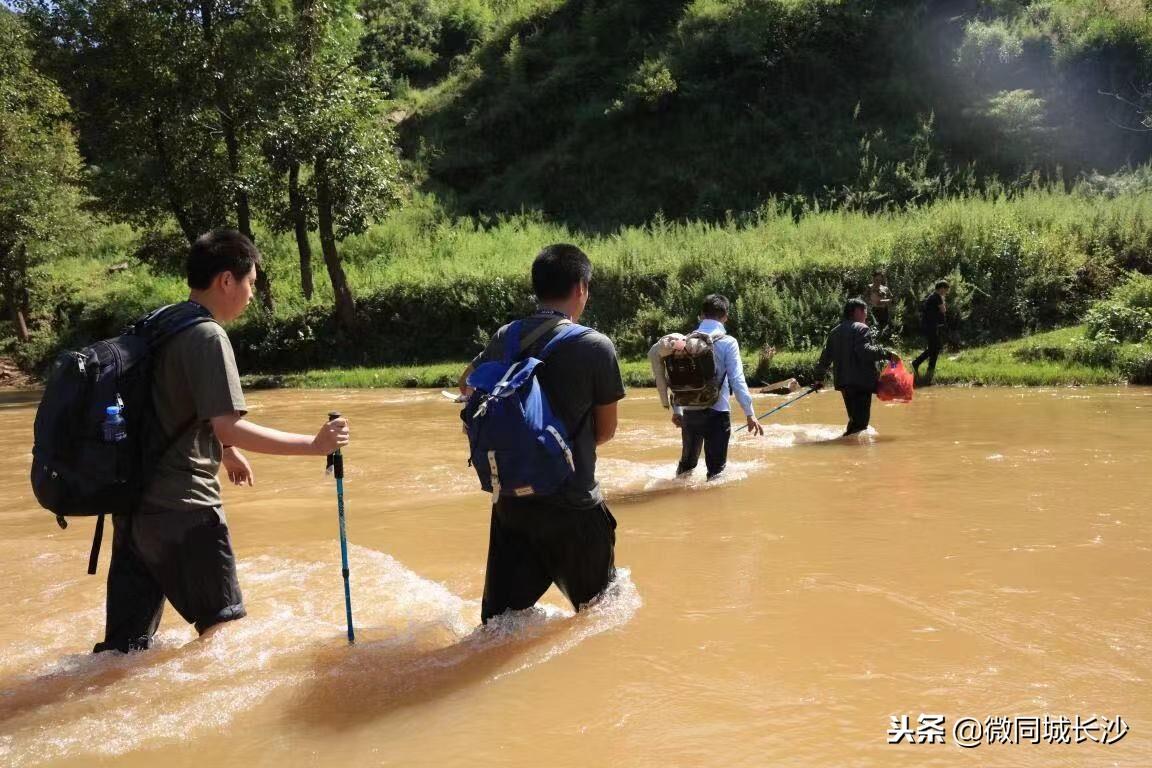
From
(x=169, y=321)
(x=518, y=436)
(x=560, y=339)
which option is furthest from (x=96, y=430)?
(x=560, y=339)

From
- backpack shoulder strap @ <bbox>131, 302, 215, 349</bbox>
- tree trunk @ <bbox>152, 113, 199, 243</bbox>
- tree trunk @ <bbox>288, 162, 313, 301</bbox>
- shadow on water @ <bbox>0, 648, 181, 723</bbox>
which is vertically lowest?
shadow on water @ <bbox>0, 648, 181, 723</bbox>

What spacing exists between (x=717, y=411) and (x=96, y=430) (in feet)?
18.8

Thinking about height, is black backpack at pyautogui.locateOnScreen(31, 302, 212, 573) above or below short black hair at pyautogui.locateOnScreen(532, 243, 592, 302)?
below

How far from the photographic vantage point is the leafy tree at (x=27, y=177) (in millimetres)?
26734

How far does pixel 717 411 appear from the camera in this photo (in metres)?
8.38

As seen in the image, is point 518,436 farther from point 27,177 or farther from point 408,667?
point 27,177

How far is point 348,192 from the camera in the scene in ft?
77.8

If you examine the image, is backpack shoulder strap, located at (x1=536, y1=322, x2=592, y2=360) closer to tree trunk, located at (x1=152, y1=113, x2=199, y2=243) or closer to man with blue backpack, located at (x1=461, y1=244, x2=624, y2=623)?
man with blue backpack, located at (x1=461, y1=244, x2=624, y2=623)

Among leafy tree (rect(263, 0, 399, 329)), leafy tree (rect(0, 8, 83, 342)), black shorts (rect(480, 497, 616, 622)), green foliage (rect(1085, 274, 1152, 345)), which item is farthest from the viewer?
leafy tree (rect(0, 8, 83, 342))

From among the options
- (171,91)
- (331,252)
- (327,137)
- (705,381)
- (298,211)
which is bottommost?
(705,381)

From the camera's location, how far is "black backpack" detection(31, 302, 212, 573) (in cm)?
346

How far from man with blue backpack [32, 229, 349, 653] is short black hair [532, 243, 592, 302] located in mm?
1045

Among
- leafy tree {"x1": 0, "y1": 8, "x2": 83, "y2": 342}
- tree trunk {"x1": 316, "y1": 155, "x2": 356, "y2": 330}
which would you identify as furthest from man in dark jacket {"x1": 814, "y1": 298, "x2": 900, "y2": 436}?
leafy tree {"x1": 0, "y1": 8, "x2": 83, "y2": 342}

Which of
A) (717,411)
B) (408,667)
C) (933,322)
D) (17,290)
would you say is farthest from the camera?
(17,290)
